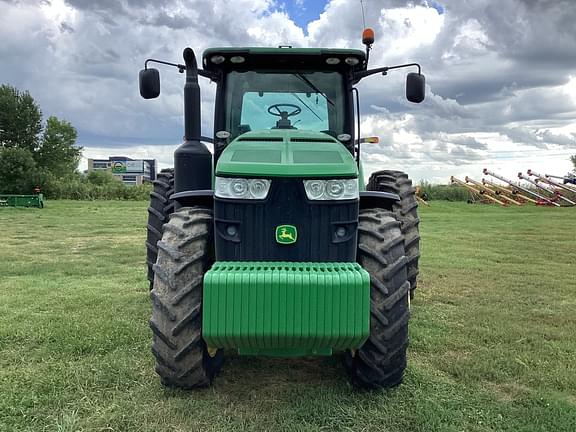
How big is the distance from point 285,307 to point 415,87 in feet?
8.70

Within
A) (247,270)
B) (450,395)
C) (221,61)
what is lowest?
(450,395)

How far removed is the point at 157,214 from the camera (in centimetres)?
573

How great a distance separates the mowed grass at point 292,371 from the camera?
3.33m

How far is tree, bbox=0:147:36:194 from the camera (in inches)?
1505

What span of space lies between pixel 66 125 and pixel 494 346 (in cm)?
4679

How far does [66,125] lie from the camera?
45781 millimetres

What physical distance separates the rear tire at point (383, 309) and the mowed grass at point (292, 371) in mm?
176

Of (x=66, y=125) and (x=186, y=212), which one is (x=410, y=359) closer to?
(x=186, y=212)

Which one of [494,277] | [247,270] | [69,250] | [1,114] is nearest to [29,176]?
[1,114]

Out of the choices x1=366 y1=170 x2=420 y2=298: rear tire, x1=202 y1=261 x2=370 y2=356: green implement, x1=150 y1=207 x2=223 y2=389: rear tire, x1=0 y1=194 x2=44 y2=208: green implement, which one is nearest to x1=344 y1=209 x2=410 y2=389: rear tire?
x1=202 y1=261 x2=370 y2=356: green implement

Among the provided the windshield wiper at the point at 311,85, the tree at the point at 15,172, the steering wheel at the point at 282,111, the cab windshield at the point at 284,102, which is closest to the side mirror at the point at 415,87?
the cab windshield at the point at 284,102

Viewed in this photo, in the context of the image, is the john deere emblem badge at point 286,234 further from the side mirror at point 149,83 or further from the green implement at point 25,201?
the green implement at point 25,201

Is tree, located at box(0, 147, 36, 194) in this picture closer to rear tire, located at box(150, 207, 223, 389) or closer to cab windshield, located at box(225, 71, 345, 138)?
cab windshield, located at box(225, 71, 345, 138)

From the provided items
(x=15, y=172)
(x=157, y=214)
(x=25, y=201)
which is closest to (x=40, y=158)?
(x=15, y=172)
